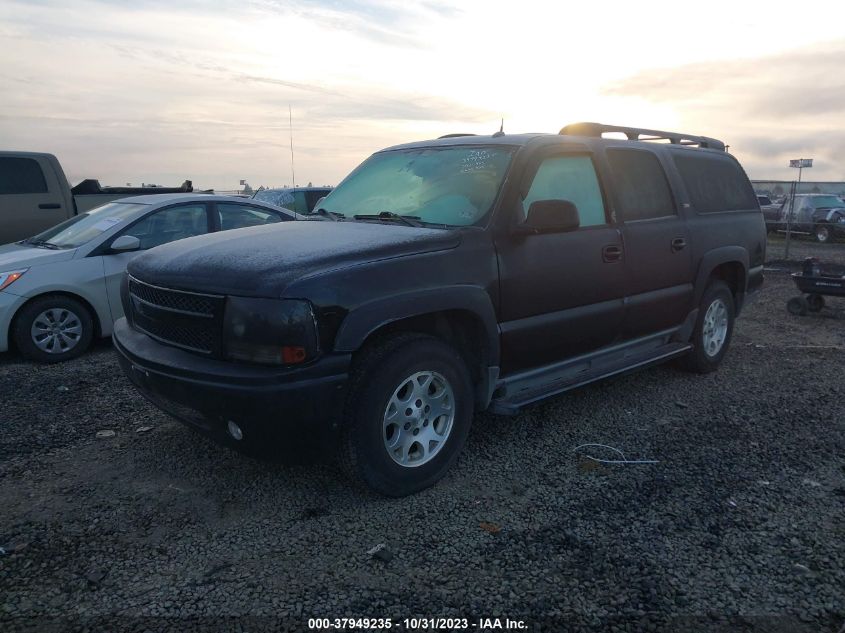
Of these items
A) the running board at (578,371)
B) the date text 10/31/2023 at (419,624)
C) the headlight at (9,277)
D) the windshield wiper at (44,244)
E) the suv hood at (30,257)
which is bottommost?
the date text 10/31/2023 at (419,624)

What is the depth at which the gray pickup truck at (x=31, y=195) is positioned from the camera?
8766 millimetres

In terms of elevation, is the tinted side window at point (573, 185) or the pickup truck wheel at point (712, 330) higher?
the tinted side window at point (573, 185)

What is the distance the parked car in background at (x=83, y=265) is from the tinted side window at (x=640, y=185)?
2929 mm

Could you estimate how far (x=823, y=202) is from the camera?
20.2 m

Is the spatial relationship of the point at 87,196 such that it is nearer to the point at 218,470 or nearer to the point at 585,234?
the point at 218,470

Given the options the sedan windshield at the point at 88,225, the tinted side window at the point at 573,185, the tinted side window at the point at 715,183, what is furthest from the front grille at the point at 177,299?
the tinted side window at the point at 715,183

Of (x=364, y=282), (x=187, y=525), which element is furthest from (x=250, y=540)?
(x=364, y=282)

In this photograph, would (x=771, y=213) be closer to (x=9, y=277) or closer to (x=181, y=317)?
(x=9, y=277)

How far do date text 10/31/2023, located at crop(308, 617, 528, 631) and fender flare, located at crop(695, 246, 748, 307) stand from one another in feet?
12.0

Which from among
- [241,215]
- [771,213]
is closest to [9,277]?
[241,215]

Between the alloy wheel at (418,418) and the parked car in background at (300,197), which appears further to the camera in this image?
the parked car in background at (300,197)

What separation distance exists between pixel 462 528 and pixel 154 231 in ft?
16.3

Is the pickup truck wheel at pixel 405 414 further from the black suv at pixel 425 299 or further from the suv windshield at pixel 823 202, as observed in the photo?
the suv windshield at pixel 823 202

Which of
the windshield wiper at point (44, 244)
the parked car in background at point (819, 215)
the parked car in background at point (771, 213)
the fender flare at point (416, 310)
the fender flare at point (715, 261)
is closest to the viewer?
the fender flare at point (416, 310)
